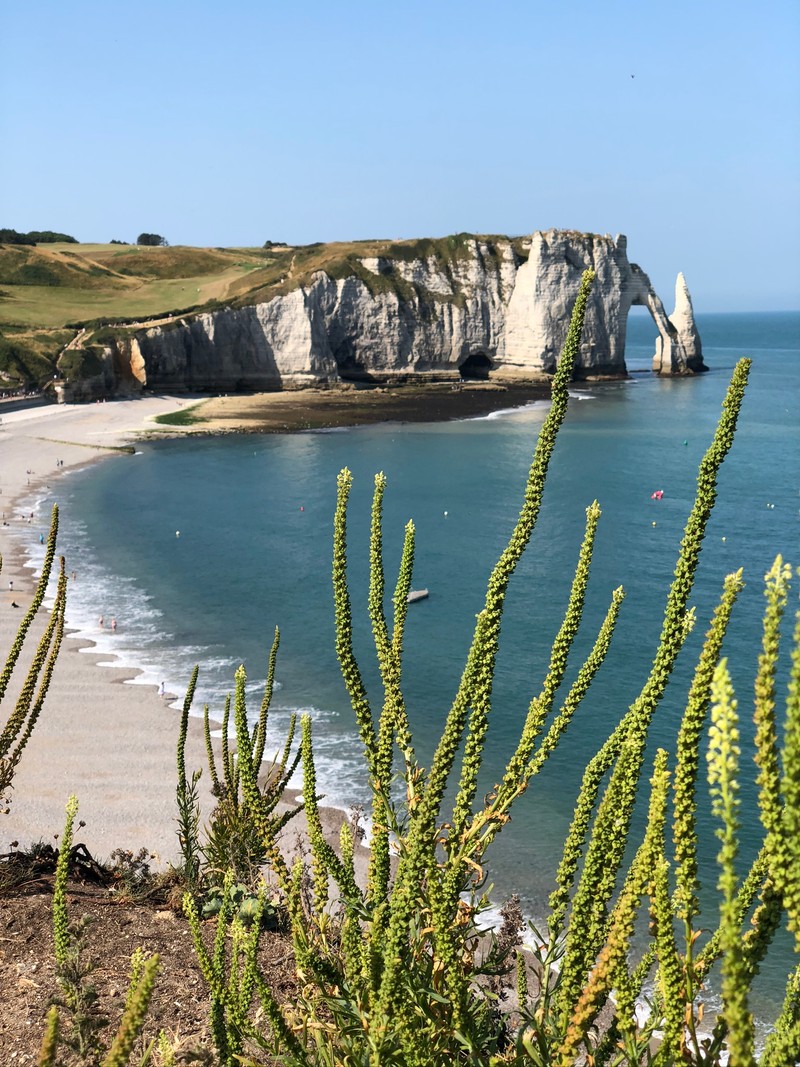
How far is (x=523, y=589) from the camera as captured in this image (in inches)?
2159

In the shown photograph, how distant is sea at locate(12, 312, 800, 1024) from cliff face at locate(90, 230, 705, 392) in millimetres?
27637

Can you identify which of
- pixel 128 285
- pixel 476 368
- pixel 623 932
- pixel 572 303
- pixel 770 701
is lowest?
pixel 623 932

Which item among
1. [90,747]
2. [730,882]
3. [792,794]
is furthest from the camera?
[90,747]

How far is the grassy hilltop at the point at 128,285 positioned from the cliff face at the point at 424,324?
1.95 meters

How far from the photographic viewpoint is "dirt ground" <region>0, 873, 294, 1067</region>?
10766 mm

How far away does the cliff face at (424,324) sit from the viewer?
12838cm

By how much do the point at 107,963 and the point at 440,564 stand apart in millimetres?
47455

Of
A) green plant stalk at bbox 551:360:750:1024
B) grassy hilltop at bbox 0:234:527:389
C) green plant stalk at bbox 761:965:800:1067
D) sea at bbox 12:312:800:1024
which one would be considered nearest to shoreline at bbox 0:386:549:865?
sea at bbox 12:312:800:1024

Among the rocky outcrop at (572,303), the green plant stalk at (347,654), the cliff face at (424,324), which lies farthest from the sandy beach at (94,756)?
the rocky outcrop at (572,303)

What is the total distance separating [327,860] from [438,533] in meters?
59.6

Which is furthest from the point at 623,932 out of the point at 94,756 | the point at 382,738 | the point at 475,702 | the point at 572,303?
the point at 572,303

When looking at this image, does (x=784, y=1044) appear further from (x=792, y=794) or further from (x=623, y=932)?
(x=792, y=794)

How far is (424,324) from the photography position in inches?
5482

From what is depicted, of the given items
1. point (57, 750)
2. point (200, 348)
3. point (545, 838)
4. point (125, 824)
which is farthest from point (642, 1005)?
point (200, 348)
